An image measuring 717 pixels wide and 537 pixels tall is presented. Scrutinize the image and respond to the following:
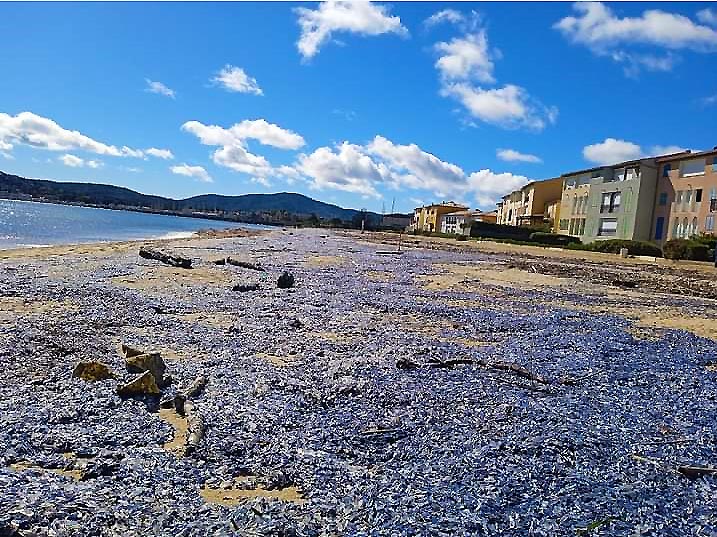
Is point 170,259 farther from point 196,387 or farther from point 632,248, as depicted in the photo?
point 632,248

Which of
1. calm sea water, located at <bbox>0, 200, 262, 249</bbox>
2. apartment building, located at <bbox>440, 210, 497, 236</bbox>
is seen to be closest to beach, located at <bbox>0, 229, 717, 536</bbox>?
calm sea water, located at <bbox>0, 200, 262, 249</bbox>

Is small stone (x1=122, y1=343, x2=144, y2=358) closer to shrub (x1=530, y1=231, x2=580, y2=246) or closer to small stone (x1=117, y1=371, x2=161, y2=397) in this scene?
small stone (x1=117, y1=371, x2=161, y2=397)

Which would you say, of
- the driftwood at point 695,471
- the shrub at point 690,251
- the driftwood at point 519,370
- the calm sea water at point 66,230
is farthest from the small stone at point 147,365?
the shrub at point 690,251

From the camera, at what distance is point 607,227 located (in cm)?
5028

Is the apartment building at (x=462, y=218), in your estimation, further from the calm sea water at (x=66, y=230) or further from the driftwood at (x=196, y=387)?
the driftwood at (x=196, y=387)

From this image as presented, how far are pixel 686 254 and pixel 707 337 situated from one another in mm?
28346

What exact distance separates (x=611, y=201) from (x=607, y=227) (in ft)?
8.06

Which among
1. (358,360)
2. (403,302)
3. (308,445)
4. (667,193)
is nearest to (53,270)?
(403,302)

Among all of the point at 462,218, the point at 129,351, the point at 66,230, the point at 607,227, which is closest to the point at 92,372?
the point at 129,351

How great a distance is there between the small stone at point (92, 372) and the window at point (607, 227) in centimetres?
5093

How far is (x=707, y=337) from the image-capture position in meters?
8.95

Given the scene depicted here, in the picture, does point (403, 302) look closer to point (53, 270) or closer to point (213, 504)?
point (213, 504)

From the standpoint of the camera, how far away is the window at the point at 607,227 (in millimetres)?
49125

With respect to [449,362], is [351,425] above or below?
below
